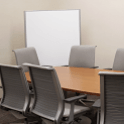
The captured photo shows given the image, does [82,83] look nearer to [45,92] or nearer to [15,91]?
[45,92]

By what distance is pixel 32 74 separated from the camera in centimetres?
266

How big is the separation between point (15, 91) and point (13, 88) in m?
0.05

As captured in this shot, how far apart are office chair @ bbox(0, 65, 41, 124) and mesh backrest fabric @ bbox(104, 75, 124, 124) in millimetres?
1120

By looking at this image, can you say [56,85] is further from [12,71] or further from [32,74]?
[12,71]

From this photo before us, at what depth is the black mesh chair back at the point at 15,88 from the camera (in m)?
2.81

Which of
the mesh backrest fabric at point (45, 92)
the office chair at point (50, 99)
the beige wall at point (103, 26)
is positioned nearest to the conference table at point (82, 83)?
the office chair at point (50, 99)

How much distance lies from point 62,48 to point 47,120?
3.30m

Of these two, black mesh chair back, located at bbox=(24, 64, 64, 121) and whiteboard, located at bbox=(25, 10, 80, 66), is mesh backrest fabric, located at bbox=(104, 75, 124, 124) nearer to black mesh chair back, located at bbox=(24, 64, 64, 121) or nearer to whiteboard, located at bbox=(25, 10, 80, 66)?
black mesh chair back, located at bbox=(24, 64, 64, 121)

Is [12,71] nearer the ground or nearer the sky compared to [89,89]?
nearer the sky

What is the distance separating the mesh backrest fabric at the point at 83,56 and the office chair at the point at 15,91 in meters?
2.06

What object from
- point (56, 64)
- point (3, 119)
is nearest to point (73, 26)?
point (56, 64)

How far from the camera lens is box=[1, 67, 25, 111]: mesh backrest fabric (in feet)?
9.38

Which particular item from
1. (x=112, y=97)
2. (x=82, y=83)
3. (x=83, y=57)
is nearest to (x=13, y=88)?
(x=82, y=83)

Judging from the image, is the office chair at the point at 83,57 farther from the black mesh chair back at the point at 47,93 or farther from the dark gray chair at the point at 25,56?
the black mesh chair back at the point at 47,93
